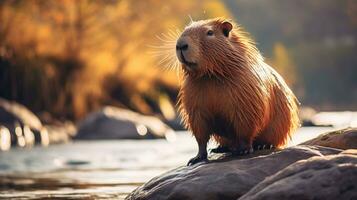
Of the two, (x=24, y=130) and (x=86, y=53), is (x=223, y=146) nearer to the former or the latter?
(x=24, y=130)

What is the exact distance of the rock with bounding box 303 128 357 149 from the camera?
853cm

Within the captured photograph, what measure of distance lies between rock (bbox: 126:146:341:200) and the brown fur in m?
0.45

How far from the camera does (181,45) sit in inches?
313

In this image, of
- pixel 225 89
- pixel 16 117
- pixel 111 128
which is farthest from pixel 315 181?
pixel 111 128

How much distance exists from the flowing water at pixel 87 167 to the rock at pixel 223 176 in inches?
95.8

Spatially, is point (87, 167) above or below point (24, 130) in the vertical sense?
below

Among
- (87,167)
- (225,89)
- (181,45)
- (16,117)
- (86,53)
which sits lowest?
(225,89)

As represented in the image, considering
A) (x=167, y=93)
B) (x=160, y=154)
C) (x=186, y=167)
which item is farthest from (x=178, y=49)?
(x=167, y=93)

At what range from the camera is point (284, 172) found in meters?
6.71

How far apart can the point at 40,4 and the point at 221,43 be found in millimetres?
22849

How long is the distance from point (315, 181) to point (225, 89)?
6.53 ft

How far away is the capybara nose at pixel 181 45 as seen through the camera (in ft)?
26.1

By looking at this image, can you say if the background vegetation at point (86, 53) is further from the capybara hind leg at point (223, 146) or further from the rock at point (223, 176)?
the rock at point (223, 176)

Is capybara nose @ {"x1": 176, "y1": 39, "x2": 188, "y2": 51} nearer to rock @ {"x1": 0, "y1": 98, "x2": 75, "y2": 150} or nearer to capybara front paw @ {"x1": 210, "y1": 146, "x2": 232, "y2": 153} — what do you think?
capybara front paw @ {"x1": 210, "y1": 146, "x2": 232, "y2": 153}
